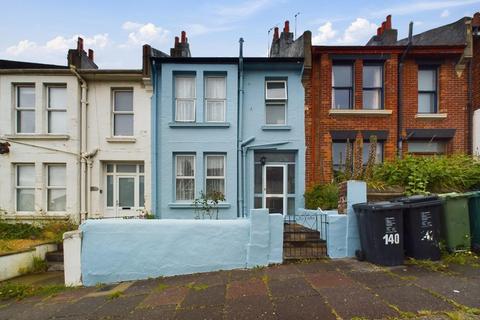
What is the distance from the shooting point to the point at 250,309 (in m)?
3.90

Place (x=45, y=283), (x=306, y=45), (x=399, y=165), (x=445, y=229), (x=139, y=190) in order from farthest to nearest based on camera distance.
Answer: (x=139, y=190)
(x=306, y=45)
(x=399, y=165)
(x=45, y=283)
(x=445, y=229)

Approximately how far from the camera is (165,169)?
953cm

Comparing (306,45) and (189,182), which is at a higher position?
(306,45)

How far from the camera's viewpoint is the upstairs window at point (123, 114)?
33.4 ft

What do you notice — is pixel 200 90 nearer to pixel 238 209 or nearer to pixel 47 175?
pixel 238 209

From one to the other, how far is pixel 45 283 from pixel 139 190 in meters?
4.28

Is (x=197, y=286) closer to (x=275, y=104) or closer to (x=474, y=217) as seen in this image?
(x=474, y=217)

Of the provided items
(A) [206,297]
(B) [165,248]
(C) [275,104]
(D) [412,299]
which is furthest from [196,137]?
(D) [412,299]

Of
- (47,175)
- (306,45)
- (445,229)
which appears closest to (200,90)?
(306,45)

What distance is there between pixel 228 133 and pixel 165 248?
486cm

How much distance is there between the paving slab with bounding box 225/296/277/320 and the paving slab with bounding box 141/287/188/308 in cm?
89

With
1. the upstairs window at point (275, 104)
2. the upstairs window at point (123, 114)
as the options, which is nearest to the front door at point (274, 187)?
the upstairs window at point (275, 104)

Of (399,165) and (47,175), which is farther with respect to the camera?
(47,175)

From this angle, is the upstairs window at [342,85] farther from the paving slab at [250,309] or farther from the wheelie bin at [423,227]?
the paving slab at [250,309]
